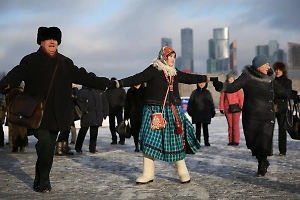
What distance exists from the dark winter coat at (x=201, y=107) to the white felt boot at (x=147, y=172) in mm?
5687

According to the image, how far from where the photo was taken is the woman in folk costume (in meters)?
6.04

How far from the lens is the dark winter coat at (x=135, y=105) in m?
9.77

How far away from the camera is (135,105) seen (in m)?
9.84

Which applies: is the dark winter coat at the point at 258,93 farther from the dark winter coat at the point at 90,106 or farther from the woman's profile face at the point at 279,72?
the dark winter coat at the point at 90,106

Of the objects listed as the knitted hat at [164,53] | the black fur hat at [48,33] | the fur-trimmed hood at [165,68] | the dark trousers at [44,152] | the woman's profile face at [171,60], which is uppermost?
the black fur hat at [48,33]

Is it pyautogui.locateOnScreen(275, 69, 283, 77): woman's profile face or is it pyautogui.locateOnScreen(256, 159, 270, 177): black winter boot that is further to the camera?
pyautogui.locateOnScreen(275, 69, 283, 77): woman's profile face

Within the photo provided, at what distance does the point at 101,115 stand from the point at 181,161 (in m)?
4.54

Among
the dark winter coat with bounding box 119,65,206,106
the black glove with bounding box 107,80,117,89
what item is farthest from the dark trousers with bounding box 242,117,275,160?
the black glove with bounding box 107,80,117,89

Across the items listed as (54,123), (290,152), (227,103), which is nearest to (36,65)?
(54,123)

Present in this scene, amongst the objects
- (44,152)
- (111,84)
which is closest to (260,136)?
(111,84)

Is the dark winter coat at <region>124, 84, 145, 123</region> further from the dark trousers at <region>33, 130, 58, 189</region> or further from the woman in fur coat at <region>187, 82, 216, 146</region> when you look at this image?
the dark trousers at <region>33, 130, 58, 189</region>

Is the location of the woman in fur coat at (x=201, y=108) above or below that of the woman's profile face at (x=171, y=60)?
below

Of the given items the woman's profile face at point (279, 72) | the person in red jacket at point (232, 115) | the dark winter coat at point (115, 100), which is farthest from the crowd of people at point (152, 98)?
the dark winter coat at point (115, 100)

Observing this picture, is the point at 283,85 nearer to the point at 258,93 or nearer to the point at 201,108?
the point at 258,93
